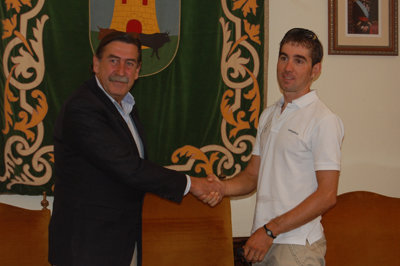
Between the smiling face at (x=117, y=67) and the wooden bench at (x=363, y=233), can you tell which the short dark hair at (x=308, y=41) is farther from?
the wooden bench at (x=363, y=233)

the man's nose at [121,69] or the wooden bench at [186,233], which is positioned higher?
the man's nose at [121,69]

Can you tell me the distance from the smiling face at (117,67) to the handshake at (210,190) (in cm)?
75

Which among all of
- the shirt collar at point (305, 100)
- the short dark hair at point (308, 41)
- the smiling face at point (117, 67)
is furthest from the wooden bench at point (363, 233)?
the smiling face at point (117, 67)

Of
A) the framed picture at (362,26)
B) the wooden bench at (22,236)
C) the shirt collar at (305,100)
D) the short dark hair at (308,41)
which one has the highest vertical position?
the framed picture at (362,26)

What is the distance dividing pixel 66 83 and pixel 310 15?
6.62 ft

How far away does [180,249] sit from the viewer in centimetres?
292

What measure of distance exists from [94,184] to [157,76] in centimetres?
134

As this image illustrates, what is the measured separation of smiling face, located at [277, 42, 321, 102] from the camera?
215 centimetres

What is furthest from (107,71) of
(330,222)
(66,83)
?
(330,222)

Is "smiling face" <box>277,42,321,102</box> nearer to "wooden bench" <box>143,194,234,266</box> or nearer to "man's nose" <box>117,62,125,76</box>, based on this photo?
"man's nose" <box>117,62,125,76</box>

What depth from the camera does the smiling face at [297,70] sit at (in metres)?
2.15

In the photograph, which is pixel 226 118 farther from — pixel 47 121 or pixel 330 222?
pixel 47 121

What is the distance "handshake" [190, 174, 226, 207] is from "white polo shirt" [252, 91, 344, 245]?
0.58 metres

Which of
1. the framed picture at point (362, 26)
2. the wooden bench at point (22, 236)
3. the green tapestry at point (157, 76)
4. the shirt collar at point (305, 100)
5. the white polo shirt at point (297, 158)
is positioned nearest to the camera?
the white polo shirt at point (297, 158)
